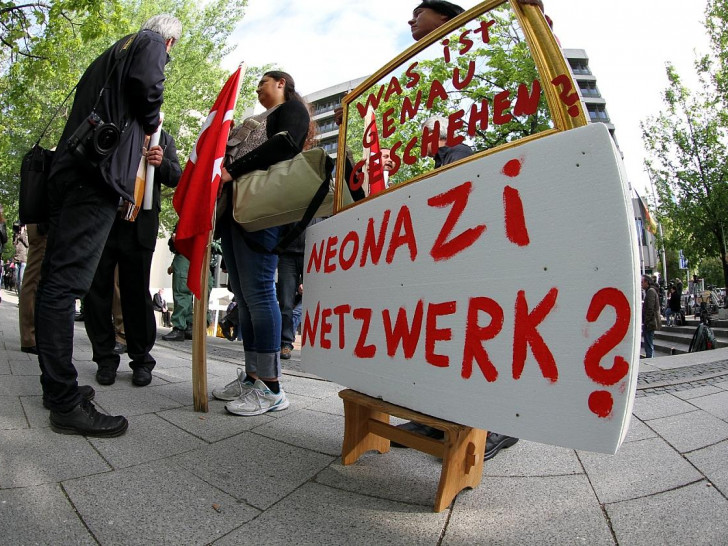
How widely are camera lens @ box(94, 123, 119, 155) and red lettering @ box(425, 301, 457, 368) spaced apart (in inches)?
61.0

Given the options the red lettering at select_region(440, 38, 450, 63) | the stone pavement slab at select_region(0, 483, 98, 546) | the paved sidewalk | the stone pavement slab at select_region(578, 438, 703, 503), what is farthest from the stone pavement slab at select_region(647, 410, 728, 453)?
the stone pavement slab at select_region(0, 483, 98, 546)

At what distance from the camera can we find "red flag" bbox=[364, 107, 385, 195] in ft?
6.17

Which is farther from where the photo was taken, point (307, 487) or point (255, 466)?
point (255, 466)

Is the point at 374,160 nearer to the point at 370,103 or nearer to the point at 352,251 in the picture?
the point at 370,103

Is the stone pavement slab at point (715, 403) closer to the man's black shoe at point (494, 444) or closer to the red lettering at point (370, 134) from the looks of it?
the man's black shoe at point (494, 444)

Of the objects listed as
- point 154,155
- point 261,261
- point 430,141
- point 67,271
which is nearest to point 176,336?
point 154,155

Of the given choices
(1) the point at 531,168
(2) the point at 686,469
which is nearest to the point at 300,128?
(1) the point at 531,168

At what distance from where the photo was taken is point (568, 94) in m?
1.28

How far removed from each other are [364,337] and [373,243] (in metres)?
0.36

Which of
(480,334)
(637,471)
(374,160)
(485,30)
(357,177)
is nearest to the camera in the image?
(480,334)

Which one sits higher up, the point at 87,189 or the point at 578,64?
the point at 578,64

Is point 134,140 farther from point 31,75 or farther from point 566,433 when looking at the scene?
point 31,75

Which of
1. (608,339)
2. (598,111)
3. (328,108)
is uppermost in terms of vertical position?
(328,108)

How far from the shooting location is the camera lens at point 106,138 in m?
1.93
